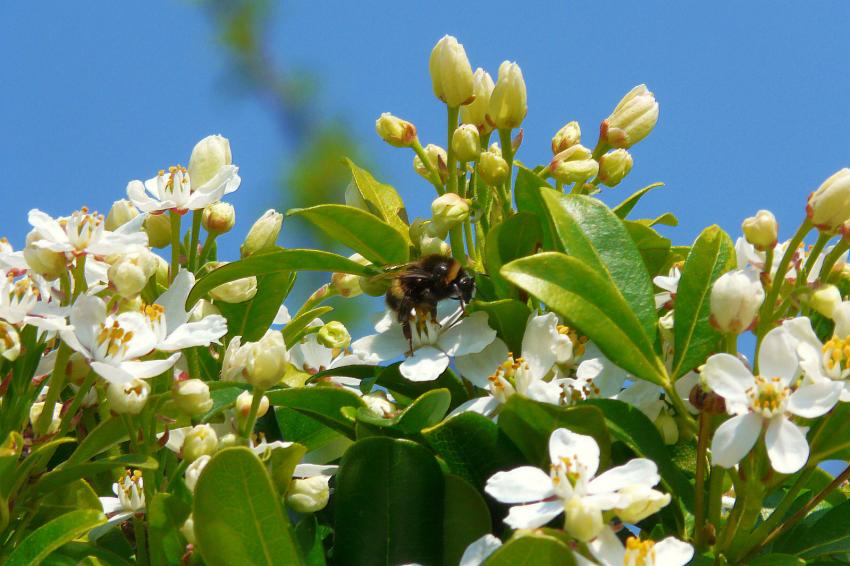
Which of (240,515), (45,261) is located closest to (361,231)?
(45,261)

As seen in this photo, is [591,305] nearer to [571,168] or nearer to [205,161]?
[571,168]

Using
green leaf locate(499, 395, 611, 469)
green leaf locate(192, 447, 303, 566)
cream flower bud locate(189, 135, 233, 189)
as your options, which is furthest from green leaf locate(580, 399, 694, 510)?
cream flower bud locate(189, 135, 233, 189)

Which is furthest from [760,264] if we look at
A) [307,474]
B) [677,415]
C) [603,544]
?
[307,474]

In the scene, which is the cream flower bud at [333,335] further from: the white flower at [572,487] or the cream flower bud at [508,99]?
the white flower at [572,487]

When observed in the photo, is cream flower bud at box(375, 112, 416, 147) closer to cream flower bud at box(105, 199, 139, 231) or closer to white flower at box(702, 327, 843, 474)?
cream flower bud at box(105, 199, 139, 231)

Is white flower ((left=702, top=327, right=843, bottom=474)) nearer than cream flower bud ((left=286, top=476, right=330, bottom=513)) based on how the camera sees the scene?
Yes

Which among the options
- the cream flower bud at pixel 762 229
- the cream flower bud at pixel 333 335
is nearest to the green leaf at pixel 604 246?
the cream flower bud at pixel 762 229

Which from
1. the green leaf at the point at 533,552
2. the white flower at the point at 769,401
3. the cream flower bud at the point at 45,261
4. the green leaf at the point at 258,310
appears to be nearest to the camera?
the green leaf at the point at 533,552
